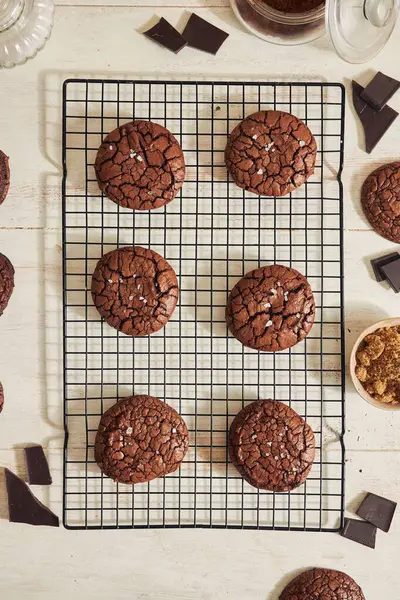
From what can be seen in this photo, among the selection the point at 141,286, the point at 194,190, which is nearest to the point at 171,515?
the point at 141,286

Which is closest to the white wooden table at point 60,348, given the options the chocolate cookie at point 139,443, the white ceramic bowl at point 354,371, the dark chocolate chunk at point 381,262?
the dark chocolate chunk at point 381,262

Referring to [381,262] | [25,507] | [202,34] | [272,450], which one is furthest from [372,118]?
[25,507]

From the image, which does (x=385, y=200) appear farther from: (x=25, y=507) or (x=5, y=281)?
(x=25, y=507)

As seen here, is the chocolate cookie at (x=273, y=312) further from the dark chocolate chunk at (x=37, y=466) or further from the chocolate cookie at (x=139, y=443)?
the dark chocolate chunk at (x=37, y=466)

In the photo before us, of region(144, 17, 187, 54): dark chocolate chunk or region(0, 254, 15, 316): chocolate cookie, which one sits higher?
region(144, 17, 187, 54): dark chocolate chunk

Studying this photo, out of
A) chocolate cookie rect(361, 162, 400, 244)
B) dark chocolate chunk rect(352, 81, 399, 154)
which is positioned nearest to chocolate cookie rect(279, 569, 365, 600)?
chocolate cookie rect(361, 162, 400, 244)

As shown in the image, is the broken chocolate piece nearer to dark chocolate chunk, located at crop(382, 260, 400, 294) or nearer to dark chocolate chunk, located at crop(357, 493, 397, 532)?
dark chocolate chunk, located at crop(357, 493, 397, 532)
